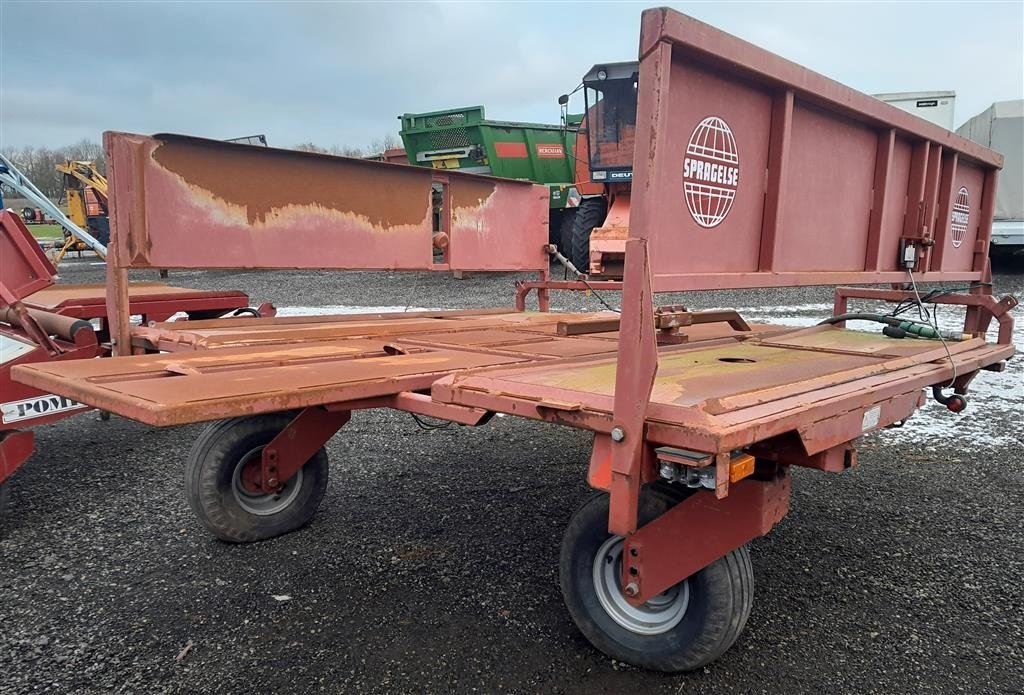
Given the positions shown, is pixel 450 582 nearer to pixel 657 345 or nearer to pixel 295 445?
pixel 295 445

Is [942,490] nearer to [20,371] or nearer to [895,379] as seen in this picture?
[895,379]

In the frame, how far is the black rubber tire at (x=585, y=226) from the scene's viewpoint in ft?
43.6

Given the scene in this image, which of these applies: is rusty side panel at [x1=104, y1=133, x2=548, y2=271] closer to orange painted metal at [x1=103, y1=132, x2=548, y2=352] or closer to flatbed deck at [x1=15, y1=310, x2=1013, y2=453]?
orange painted metal at [x1=103, y1=132, x2=548, y2=352]

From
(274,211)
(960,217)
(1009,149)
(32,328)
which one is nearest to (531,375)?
(274,211)

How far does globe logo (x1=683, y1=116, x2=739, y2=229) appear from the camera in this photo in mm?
2277

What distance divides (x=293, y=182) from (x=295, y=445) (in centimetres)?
160

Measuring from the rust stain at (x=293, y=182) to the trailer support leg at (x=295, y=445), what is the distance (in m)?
1.29

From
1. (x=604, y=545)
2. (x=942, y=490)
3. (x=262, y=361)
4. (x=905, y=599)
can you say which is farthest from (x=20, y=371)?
(x=942, y=490)

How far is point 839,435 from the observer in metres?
2.14

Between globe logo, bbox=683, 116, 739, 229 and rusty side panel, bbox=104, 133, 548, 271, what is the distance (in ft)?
8.34

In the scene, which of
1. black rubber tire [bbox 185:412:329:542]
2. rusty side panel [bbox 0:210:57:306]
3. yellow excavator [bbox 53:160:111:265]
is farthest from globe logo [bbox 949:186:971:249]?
yellow excavator [bbox 53:160:111:265]

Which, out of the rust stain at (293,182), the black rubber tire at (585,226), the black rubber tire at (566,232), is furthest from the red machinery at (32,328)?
the black rubber tire at (566,232)

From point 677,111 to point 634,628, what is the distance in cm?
170

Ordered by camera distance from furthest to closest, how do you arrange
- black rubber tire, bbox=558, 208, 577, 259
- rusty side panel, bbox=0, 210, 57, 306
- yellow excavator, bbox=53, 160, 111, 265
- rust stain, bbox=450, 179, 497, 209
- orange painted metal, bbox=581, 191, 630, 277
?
1. yellow excavator, bbox=53, 160, 111, 265
2. black rubber tire, bbox=558, 208, 577, 259
3. orange painted metal, bbox=581, 191, 630, 277
4. rust stain, bbox=450, 179, 497, 209
5. rusty side panel, bbox=0, 210, 57, 306
